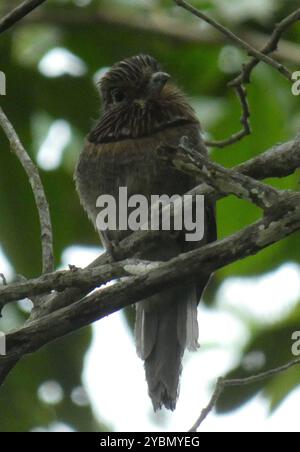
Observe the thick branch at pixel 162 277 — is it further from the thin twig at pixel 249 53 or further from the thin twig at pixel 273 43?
the thin twig at pixel 273 43

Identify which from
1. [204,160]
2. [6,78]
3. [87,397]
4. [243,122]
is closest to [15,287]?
[204,160]

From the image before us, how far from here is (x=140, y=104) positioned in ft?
16.4

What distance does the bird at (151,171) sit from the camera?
4.68 metres

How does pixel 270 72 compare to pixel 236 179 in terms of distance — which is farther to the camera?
pixel 270 72

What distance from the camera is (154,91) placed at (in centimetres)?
501

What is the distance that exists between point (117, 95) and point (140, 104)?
18 cm

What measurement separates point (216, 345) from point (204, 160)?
2.57 m

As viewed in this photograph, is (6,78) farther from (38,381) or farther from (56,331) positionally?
(56,331)

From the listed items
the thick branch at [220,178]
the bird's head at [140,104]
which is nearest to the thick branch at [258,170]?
the thick branch at [220,178]

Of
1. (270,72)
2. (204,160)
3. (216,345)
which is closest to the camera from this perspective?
(204,160)

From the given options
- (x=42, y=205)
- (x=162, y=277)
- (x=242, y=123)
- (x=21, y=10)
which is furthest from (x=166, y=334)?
(x=21, y=10)

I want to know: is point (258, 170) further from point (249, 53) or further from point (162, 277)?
point (162, 277)
